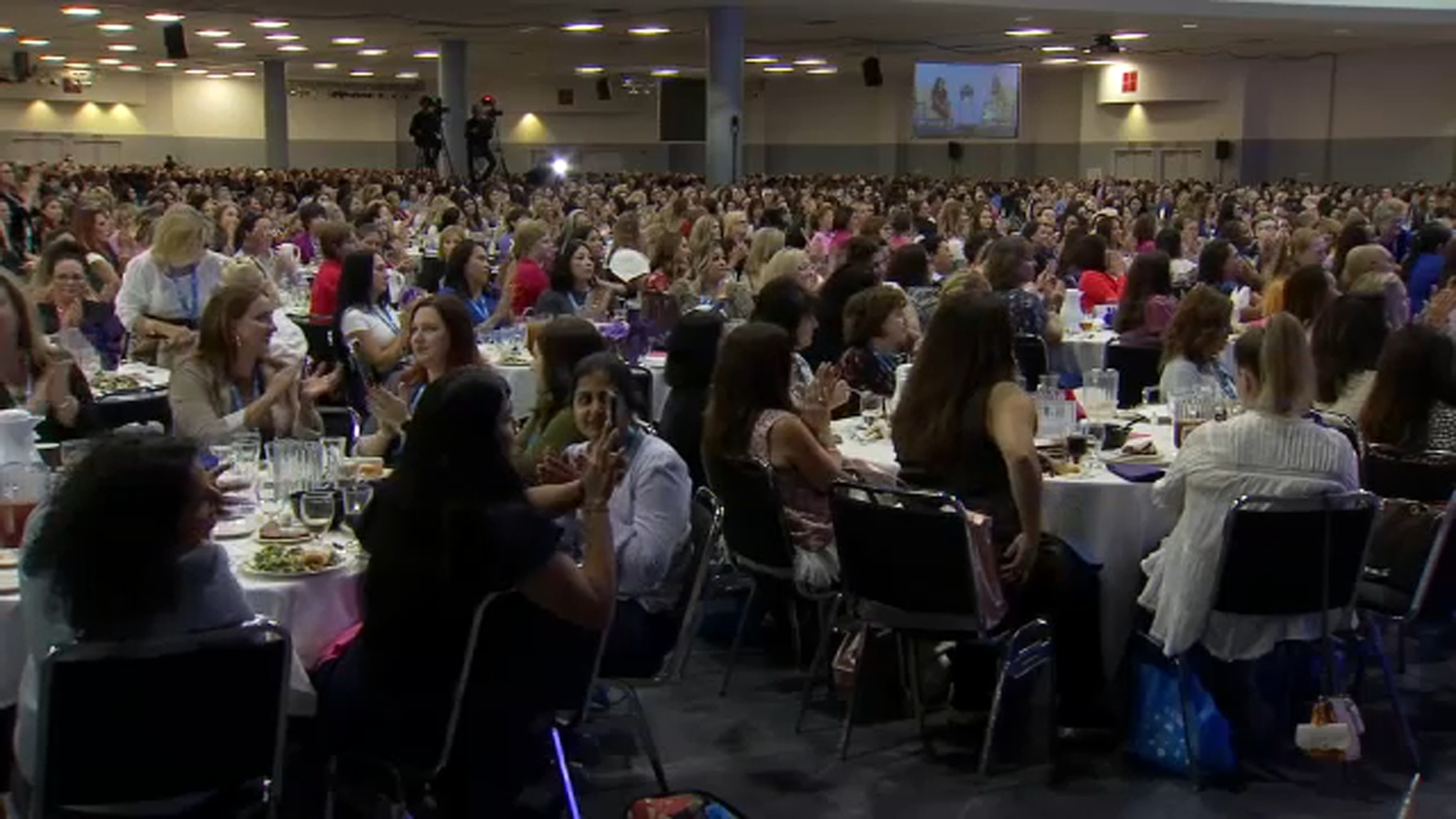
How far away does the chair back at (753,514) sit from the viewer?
490 centimetres

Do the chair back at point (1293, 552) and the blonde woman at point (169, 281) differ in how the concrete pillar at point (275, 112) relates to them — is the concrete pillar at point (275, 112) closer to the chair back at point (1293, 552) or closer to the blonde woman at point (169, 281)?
the blonde woman at point (169, 281)

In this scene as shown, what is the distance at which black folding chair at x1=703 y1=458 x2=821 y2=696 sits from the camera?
16.1 feet

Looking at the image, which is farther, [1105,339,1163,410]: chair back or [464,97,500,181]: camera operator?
[464,97,500,181]: camera operator

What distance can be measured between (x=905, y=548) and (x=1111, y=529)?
0.92 meters

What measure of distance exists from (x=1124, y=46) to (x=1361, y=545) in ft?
82.0

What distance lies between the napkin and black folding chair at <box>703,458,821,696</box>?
1.07m

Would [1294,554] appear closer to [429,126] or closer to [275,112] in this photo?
[429,126]

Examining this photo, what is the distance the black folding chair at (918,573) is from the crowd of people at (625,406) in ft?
0.69

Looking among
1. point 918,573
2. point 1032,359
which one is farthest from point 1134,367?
point 918,573

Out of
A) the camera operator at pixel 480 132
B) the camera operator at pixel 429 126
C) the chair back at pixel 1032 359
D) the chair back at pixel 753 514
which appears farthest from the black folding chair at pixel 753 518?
the camera operator at pixel 429 126

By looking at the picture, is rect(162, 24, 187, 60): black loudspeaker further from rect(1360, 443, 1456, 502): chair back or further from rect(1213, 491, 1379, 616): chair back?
rect(1213, 491, 1379, 616): chair back

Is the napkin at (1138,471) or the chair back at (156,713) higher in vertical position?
the napkin at (1138,471)

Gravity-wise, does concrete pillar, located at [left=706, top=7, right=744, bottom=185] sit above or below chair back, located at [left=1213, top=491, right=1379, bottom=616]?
above

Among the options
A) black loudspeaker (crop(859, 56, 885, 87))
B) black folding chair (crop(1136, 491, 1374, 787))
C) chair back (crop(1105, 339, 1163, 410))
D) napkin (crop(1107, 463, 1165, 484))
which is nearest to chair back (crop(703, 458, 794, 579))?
napkin (crop(1107, 463, 1165, 484))
